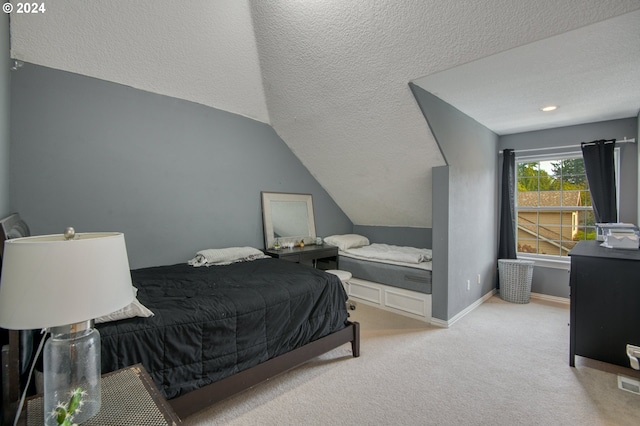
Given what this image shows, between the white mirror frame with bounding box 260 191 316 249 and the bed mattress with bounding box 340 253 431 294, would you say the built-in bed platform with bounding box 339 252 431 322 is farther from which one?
the white mirror frame with bounding box 260 191 316 249

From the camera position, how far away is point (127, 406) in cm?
104

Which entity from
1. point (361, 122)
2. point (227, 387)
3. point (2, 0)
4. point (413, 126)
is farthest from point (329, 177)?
point (2, 0)

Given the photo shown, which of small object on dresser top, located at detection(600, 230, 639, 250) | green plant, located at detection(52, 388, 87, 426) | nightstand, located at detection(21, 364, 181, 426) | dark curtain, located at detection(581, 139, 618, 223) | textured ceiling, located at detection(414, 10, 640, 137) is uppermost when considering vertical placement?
textured ceiling, located at detection(414, 10, 640, 137)

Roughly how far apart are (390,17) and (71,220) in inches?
118

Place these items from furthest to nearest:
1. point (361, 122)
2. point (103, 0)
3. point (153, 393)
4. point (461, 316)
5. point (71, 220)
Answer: point (461, 316) → point (361, 122) → point (71, 220) → point (103, 0) → point (153, 393)

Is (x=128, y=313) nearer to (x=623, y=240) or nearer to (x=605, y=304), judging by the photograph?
(x=605, y=304)

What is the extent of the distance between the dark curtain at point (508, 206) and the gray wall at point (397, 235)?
1.09 metres

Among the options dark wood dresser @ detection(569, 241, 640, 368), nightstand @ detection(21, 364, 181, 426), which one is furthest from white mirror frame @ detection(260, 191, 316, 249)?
dark wood dresser @ detection(569, 241, 640, 368)

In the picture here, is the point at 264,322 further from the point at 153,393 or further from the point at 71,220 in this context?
the point at 71,220

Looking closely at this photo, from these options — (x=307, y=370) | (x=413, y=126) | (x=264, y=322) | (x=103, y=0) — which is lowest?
(x=307, y=370)

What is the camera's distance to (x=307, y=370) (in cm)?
231

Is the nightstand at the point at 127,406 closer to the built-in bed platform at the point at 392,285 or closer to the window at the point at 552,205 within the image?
the built-in bed platform at the point at 392,285

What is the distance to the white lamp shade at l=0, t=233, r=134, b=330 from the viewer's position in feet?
2.55

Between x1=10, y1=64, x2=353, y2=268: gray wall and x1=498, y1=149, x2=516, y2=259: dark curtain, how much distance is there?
320 cm
